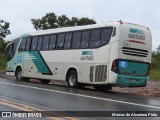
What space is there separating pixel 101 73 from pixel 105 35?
5.73ft

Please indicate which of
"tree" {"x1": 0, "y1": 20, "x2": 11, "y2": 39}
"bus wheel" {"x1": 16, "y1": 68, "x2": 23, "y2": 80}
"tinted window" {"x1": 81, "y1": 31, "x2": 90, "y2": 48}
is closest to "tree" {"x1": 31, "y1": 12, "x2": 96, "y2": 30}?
"tree" {"x1": 0, "y1": 20, "x2": 11, "y2": 39}

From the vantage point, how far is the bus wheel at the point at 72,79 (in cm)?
1949

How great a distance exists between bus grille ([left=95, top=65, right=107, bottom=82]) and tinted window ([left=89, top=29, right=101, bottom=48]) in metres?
1.11

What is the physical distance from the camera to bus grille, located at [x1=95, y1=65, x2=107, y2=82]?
17.4 meters

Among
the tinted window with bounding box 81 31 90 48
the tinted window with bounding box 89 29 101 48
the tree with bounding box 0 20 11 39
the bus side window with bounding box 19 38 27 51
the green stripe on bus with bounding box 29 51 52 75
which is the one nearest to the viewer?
the tinted window with bounding box 89 29 101 48

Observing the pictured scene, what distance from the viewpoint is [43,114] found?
936cm

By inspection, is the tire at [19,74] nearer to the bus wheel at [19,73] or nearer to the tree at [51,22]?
the bus wheel at [19,73]

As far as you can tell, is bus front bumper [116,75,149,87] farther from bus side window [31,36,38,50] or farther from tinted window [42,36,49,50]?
bus side window [31,36,38,50]

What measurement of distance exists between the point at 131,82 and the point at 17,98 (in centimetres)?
654

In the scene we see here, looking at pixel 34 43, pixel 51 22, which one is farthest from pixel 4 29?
pixel 34 43

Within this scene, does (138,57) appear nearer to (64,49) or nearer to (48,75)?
(64,49)

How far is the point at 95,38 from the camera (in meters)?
18.3

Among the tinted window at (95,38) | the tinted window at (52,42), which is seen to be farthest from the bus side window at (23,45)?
the tinted window at (95,38)

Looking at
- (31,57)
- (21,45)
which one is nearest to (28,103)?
(31,57)
